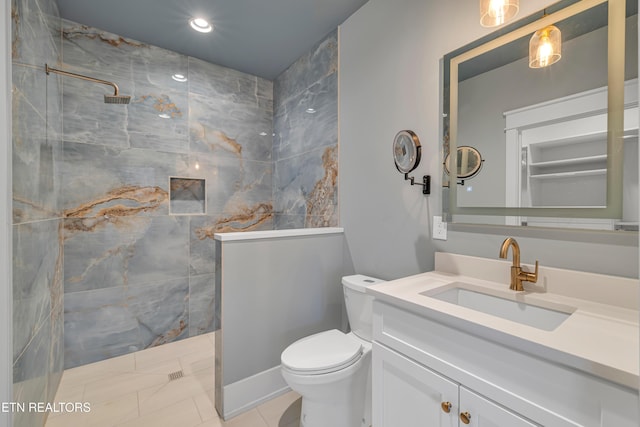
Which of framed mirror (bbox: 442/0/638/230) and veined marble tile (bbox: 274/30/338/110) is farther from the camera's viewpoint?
veined marble tile (bbox: 274/30/338/110)

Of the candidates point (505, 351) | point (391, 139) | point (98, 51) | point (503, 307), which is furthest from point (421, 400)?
point (98, 51)

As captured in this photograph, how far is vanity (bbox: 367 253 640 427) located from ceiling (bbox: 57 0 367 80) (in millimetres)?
1984

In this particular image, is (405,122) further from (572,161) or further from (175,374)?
(175,374)

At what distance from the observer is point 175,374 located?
2.01 meters

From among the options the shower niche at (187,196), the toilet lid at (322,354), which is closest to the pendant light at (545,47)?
the toilet lid at (322,354)

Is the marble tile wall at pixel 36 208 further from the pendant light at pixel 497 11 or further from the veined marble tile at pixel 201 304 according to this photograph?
the pendant light at pixel 497 11

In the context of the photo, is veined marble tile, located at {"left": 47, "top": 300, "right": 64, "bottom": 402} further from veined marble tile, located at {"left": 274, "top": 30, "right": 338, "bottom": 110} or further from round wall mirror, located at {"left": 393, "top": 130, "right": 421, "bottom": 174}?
veined marble tile, located at {"left": 274, "top": 30, "right": 338, "bottom": 110}

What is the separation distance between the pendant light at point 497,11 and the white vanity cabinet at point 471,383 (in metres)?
1.24

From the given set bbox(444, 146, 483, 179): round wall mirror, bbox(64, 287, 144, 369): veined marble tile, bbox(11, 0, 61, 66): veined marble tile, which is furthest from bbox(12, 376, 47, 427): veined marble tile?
bbox(444, 146, 483, 179): round wall mirror

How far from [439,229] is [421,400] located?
82cm

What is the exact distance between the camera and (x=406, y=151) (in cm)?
153

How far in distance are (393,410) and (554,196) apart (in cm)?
106

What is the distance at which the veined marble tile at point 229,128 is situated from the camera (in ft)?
8.46

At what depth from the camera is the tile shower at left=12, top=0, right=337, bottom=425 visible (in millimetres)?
1806
